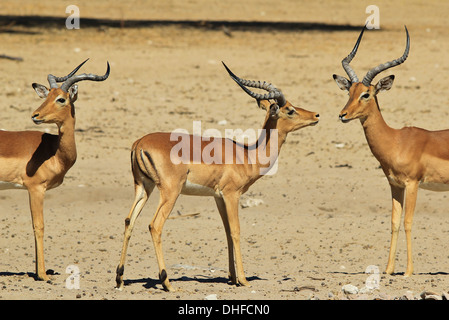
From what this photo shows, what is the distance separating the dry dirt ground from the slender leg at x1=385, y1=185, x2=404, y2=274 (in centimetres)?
24

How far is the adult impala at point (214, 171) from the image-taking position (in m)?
8.43

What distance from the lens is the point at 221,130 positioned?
48.7 feet

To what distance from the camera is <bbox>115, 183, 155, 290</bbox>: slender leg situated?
8328mm

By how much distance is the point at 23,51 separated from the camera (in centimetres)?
1898

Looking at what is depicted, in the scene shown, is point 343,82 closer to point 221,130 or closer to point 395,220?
point 395,220

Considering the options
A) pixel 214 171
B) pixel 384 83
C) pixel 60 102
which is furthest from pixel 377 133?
pixel 60 102

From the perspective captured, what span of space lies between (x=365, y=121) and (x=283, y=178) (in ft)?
12.1

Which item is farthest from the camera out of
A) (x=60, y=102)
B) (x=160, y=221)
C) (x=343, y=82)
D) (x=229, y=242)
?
(x=343, y=82)

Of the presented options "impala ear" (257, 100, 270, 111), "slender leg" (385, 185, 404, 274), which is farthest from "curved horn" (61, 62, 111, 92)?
"slender leg" (385, 185, 404, 274)

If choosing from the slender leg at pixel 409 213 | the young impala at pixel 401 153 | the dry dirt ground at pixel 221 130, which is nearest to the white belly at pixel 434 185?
the young impala at pixel 401 153

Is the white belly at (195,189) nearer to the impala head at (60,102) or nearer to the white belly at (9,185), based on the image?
the impala head at (60,102)

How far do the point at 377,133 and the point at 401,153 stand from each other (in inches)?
12.7

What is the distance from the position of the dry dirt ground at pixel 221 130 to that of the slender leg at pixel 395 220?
0.79ft

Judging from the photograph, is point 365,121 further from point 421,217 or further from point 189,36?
point 189,36
